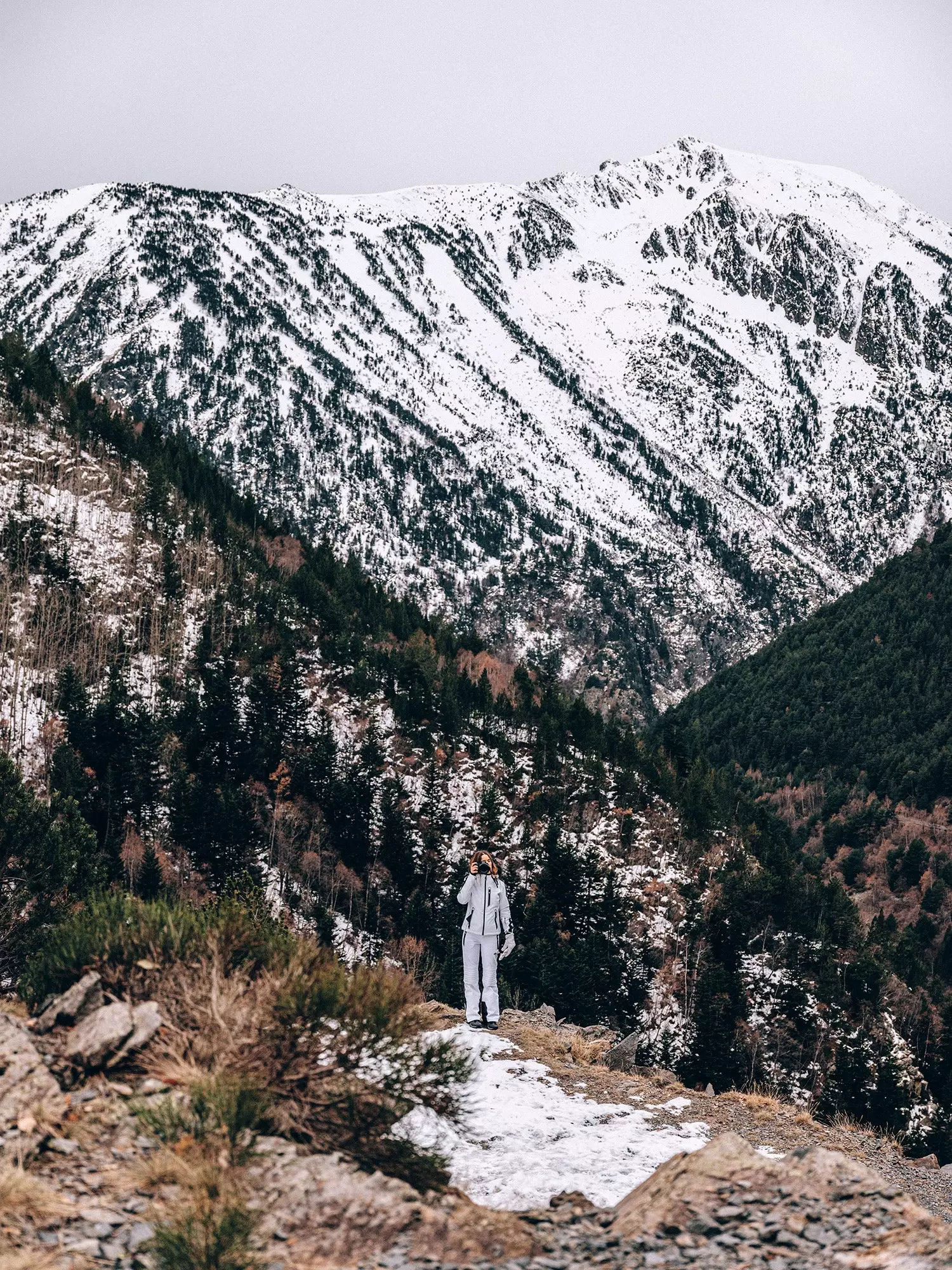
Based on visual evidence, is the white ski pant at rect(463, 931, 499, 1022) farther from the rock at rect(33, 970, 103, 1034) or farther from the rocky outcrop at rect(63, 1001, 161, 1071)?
the rocky outcrop at rect(63, 1001, 161, 1071)

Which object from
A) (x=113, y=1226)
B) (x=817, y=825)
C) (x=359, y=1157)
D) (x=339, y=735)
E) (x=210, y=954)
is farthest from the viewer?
(x=817, y=825)

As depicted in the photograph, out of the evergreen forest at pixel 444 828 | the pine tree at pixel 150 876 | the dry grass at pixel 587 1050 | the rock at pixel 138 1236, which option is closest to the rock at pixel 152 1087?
→ the rock at pixel 138 1236

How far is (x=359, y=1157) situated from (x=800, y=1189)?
3845mm

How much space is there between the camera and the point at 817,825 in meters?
182

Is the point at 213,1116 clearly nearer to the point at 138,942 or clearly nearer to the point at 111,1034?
the point at 111,1034

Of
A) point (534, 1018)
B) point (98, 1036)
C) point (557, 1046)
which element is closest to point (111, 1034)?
point (98, 1036)

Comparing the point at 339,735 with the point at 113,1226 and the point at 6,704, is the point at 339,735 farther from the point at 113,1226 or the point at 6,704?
the point at 113,1226

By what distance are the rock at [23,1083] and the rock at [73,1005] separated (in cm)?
31

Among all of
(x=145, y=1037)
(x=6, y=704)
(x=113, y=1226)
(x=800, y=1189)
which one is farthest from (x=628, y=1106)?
(x=6, y=704)

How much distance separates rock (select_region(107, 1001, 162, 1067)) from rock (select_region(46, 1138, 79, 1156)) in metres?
0.94

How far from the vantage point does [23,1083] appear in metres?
8.55

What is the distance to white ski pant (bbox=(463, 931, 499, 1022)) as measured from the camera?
16.8m

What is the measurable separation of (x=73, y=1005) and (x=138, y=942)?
0.85 metres

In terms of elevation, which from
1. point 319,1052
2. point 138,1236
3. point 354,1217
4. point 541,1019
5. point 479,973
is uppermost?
point 319,1052
